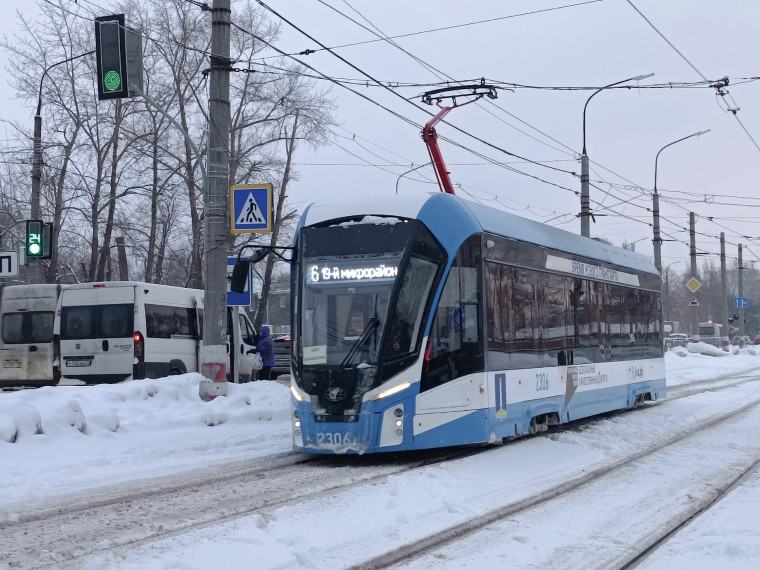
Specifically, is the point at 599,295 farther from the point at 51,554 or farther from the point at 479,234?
the point at 51,554

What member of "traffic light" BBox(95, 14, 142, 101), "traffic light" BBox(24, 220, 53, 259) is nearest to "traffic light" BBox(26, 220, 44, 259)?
"traffic light" BBox(24, 220, 53, 259)

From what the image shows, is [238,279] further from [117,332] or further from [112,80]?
[117,332]

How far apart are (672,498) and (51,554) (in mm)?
5676

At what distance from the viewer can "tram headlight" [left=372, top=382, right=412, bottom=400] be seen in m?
10.5

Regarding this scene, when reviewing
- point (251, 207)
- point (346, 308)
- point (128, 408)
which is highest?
point (251, 207)

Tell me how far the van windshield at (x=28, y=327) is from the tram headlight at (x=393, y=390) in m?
12.8

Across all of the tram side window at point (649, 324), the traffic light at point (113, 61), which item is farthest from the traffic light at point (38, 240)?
the tram side window at point (649, 324)

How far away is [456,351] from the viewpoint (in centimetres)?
1123

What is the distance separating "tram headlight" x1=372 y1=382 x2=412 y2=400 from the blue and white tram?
0.02 m

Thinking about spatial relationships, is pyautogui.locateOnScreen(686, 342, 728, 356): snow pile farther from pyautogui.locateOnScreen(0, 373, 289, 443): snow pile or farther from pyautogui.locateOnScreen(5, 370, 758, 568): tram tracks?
pyautogui.locateOnScreen(5, 370, 758, 568): tram tracks

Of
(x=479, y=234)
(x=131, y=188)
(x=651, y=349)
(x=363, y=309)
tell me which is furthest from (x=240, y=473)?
(x=131, y=188)

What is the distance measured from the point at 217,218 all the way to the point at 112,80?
264 centimetres

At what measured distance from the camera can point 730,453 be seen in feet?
40.6

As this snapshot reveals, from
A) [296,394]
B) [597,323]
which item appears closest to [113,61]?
[296,394]
